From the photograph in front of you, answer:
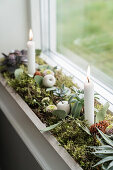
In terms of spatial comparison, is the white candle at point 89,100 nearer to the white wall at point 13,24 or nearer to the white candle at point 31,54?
the white candle at point 31,54

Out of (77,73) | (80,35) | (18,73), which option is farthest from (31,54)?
(80,35)

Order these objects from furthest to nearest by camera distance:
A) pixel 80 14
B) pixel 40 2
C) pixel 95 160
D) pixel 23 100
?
pixel 80 14, pixel 40 2, pixel 23 100, pixel 95 160

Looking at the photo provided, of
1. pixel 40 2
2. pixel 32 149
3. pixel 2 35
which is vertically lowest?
pixel 32 149

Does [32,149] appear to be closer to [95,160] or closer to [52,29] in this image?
[95,160]

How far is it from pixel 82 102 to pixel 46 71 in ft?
0.92

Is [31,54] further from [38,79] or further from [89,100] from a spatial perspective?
[89,100]

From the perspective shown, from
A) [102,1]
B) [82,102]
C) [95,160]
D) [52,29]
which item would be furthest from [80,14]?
[95,160]

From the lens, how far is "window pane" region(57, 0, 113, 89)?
216 centimetres

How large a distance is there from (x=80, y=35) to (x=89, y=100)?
A: 1750 millimetres

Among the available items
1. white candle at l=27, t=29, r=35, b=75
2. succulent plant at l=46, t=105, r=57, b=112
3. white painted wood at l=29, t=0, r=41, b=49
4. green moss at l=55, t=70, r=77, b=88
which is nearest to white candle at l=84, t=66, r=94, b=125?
succulent plant at l=46, t=105, r=57, b=112

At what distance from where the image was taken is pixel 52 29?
1400mm

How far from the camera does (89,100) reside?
0.81 m

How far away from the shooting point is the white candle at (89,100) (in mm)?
790

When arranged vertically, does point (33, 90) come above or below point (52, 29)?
below
